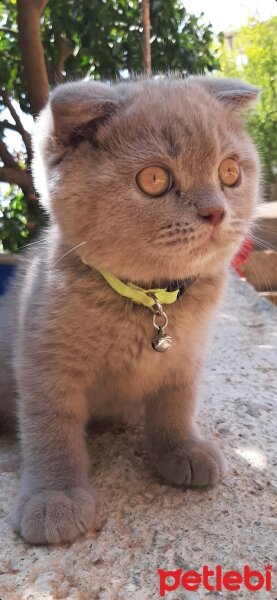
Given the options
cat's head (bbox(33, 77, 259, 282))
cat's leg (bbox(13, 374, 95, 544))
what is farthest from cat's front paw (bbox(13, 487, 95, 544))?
cat's head (bbox(33, 77, 259, 282))

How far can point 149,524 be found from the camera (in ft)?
3.50

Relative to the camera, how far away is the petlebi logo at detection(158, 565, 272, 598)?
92cm

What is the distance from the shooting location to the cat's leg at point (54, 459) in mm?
995

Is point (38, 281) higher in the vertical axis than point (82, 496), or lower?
higher

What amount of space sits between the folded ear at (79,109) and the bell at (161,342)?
383 millimetres

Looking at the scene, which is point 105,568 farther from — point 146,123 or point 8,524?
point 146,123

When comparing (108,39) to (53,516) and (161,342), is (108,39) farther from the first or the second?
(53,516)

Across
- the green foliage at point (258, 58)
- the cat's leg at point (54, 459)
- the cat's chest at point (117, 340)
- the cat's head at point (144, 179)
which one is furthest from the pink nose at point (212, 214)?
the green foliage at point (258, 58)

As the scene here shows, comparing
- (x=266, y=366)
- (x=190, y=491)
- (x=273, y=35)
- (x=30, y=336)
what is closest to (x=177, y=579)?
(x=190, y=491)

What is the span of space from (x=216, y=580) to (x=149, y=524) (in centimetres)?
18

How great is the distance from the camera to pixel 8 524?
41.7 inches

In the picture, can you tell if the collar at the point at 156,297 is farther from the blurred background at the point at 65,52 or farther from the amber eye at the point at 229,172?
the blurred background at the point at 65,52

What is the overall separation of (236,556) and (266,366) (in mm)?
1006

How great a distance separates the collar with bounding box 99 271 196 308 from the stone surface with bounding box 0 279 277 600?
394 mm
